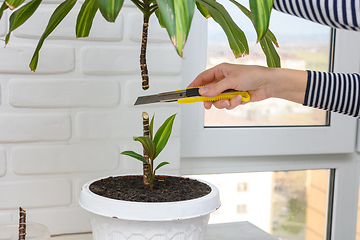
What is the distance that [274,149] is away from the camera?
1.32 metres

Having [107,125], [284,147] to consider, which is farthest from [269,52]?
[284,147]

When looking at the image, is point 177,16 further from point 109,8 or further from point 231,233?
point 231,233

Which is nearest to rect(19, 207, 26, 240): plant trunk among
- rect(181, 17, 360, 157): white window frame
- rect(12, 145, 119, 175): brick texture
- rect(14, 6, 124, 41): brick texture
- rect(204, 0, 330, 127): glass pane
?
rect(12, 145, 119, 175): brick texture

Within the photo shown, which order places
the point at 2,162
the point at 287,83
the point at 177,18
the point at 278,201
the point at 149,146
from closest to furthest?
the point at 177,18, the point at 149,146, the point at 287,83, the point at 2,162, the point at 278,201

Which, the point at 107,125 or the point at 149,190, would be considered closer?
the point at 149,190

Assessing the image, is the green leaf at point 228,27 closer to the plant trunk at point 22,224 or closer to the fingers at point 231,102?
the fingers at point 231,102

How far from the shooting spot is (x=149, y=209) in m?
0.61

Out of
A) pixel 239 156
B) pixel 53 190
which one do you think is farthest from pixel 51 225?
pixel 239 156

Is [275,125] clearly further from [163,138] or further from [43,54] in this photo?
[43,54]

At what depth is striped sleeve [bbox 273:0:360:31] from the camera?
0.65 meters

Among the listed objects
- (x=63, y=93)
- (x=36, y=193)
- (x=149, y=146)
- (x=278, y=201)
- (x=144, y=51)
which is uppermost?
(x=144, y=51)

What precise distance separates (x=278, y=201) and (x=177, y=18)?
116cm

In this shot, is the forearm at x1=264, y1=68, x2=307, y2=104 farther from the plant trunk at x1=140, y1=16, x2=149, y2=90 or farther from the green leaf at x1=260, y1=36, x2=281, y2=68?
the plant trunk at x1=140, y1=16, x2=149, y2=90

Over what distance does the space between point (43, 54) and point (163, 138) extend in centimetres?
49
